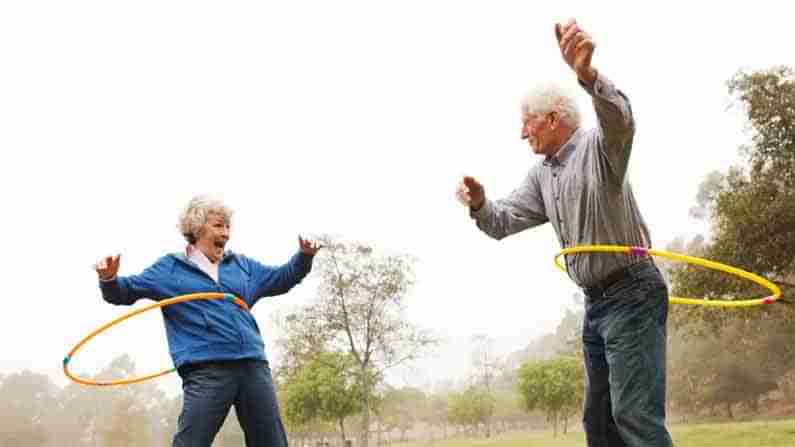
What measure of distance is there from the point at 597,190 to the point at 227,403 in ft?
8.50

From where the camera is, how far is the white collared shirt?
4836mm

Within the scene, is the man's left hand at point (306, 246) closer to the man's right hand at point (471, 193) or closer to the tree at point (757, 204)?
the man's right hand at point (471, 193)

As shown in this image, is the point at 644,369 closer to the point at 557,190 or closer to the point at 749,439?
the point at 557,190

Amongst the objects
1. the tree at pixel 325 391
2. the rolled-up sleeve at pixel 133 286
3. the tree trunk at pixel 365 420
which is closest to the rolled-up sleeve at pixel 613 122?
the rolled-up sleeve at pixel 133 286

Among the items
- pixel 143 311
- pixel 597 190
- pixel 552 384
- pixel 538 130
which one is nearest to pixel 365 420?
pixel 552 384

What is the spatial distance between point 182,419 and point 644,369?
8.90 ft

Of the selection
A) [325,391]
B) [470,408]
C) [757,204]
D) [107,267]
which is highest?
[757,204]

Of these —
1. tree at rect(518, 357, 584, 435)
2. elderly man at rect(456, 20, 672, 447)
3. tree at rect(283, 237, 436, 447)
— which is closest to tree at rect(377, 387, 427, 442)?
tree at rect(518, 357, 584, 435)

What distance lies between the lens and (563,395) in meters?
40.6

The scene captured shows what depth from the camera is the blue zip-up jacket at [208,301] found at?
4.47 m

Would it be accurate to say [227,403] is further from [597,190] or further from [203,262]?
[597,190]

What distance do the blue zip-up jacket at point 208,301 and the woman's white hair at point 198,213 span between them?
195 millimetres

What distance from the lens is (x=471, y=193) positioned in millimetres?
4203

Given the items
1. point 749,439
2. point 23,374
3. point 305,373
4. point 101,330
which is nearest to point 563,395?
point 305,373
